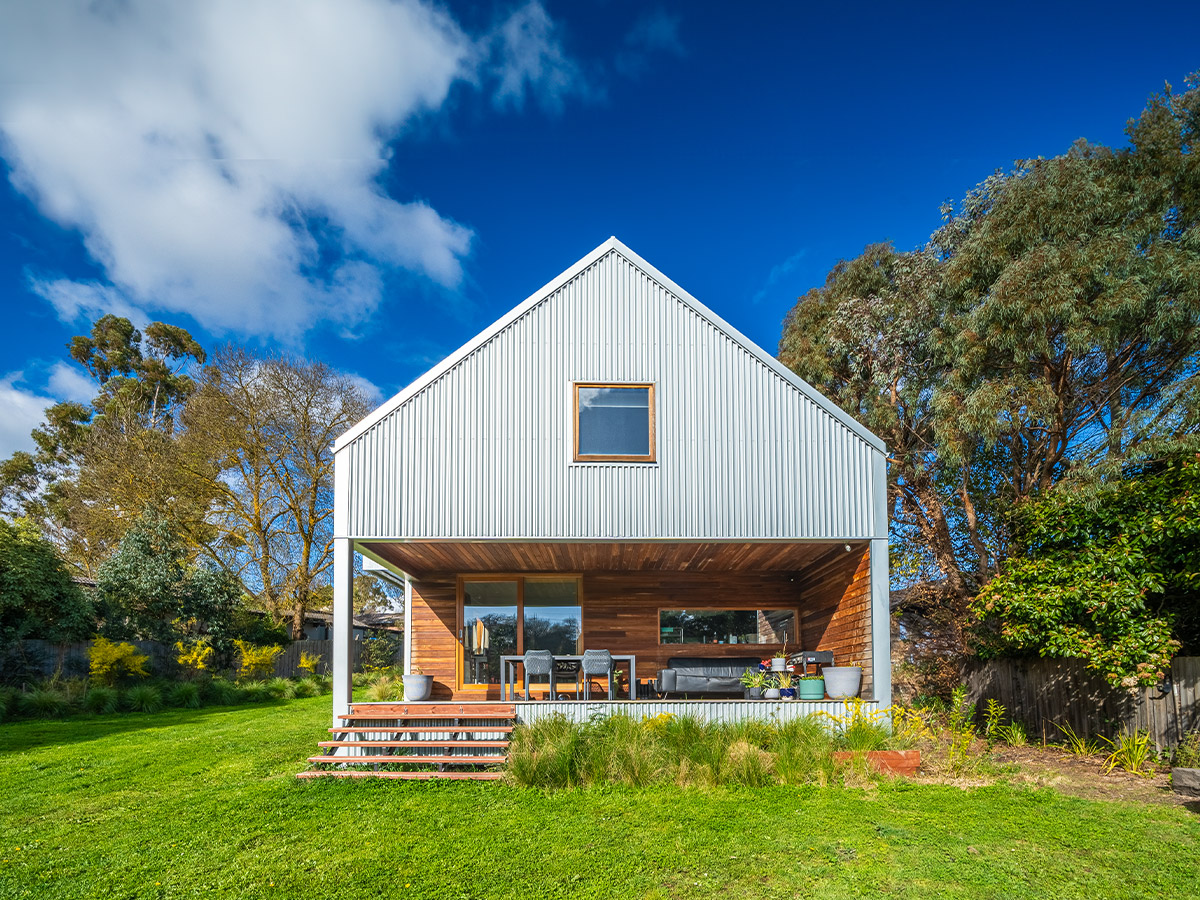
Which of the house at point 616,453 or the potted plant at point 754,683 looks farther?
the potted plant at point 754,683

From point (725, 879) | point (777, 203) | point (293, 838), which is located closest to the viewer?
point (725, 879)

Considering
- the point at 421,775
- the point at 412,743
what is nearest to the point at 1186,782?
the point at 421,775

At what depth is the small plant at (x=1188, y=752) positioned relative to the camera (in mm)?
8404

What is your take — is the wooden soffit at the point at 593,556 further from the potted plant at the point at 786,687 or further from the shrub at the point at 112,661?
the shrub at the point at 112,661

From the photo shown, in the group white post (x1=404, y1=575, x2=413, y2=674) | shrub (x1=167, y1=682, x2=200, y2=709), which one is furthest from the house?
shrub (x1=167, y1=682, x2=200, y2=709)

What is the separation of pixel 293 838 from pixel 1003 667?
1100cm

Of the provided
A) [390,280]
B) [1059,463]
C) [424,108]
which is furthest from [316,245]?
[1059,463]

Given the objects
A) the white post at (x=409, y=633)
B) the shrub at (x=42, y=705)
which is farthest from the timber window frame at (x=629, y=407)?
the shrub at (x=42, y=705)

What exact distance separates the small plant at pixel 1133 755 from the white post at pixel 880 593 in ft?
8.20

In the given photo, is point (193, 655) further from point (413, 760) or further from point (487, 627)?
point (413, 760)

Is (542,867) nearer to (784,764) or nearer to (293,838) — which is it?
(293,838)

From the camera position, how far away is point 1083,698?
10570mm

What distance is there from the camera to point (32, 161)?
1453 cm

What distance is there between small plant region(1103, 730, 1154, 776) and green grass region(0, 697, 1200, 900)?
194cm
